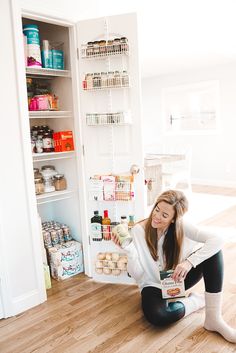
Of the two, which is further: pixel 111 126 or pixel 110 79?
pixel 111 126

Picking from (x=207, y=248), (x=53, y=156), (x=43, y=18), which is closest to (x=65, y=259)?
(x=53, y=156)

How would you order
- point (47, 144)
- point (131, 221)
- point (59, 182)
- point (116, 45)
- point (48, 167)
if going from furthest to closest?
point (48, 167) → point (59, 182) → point (47, 144) → point (131, 221) → point (116, 45)

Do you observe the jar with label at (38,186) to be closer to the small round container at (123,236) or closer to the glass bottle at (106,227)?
the glass bottle at (106,227)

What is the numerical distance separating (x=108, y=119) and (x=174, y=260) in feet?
3.50

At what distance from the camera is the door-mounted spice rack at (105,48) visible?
7.31ft

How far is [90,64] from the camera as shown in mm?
2371

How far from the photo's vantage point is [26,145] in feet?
7.05

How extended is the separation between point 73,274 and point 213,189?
3812 mm

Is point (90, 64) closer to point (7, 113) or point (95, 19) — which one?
point (95, 19)

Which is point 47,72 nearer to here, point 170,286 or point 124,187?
point 124,187

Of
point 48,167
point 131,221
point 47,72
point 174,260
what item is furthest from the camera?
point 48,167

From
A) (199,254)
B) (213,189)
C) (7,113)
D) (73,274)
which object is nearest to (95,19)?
(7,113)

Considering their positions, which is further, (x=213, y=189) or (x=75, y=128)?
(x=213, y=189)

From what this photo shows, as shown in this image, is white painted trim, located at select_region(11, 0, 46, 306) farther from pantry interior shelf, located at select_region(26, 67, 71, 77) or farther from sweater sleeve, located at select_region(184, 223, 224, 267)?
sweater sleeve, located at select_region(184, 223, 224, 267)
